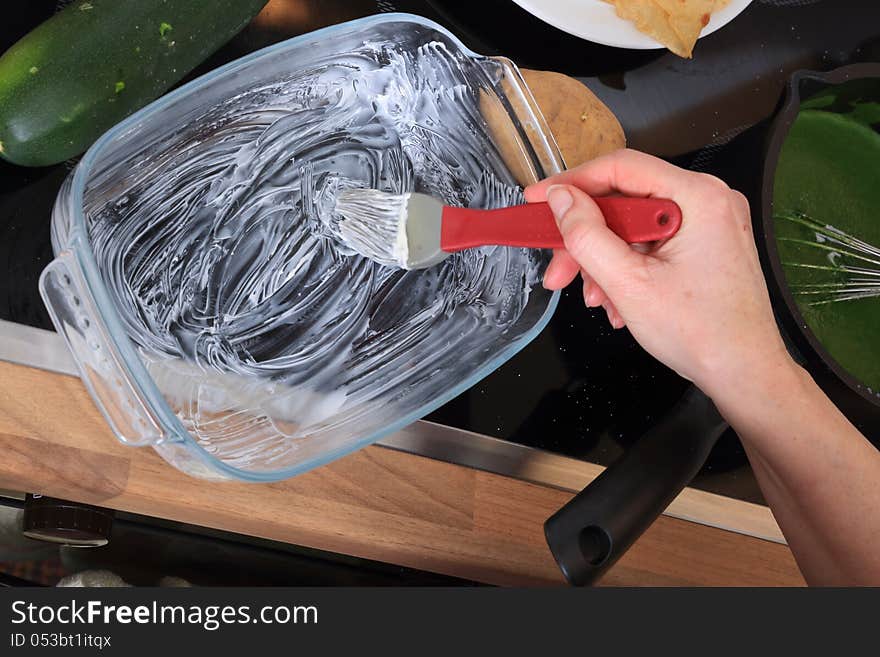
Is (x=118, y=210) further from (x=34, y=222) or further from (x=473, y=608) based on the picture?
(x=473, y=608)

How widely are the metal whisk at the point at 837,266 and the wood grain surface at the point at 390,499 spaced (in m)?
0.22

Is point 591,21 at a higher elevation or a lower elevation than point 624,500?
higher

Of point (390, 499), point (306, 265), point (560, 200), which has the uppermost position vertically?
point (560, 200)

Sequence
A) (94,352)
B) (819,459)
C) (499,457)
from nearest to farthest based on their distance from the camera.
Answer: (94,352) < (819,459) < (499,457)

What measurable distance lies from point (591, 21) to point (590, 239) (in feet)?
1.11

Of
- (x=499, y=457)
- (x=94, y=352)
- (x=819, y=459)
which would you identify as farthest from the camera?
(x=499, y=457)

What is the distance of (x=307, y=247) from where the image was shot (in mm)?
822

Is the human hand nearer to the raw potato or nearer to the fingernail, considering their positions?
the fingernail

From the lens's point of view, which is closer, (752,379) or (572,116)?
(752,379)

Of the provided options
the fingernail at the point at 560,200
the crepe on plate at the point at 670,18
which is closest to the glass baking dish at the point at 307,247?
the fingernail at the point at 560,200

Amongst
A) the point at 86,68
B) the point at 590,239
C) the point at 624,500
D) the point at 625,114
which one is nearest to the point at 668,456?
the point at 624,500

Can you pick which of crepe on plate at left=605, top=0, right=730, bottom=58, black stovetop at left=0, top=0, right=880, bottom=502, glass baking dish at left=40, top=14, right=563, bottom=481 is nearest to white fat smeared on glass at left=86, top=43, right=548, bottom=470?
glass baking dish at left=40, top=14, right=563, bottom=481

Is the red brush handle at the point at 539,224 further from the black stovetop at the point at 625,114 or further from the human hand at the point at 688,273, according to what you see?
the black stovetop at the point at 625,114

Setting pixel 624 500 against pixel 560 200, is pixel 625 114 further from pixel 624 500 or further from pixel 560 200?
pixel 624 500
